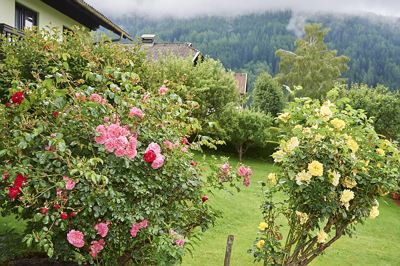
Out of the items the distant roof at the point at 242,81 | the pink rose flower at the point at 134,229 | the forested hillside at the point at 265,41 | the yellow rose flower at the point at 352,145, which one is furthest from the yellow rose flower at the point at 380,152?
the forested hillside at the point at 265,41

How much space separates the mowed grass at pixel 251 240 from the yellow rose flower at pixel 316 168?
248cm

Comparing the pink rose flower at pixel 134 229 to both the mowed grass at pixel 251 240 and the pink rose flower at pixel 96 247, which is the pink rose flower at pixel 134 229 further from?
the mowed grass at pixel 251 240

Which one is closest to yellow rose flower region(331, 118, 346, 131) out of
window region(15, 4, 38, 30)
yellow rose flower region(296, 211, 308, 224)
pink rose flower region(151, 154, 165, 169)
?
yellow rose flower region(296, 211, 308, 224)

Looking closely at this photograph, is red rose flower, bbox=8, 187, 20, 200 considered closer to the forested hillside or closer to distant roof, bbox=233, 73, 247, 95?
distant roof, bbox=233, 73, 247, 95

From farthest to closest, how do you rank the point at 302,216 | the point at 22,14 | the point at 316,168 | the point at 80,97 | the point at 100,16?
1. the point at 100,16
2. the point at 22,14
3. the point at 302,216
4. the point at 316,168
5. the point at 80,97

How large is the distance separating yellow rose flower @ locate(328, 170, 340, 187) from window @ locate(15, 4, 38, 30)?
35.9ft

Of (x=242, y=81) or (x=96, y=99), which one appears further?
(x=242, y=81)

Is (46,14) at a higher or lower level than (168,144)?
higher

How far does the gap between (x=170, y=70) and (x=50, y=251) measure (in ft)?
52.5

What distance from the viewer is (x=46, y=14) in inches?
543

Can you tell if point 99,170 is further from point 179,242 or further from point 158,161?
point 179,242

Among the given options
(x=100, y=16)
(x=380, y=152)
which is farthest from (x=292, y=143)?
(x=100, y=16)

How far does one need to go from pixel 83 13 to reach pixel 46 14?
1.46m

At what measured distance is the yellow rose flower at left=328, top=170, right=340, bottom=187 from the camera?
4715mm
